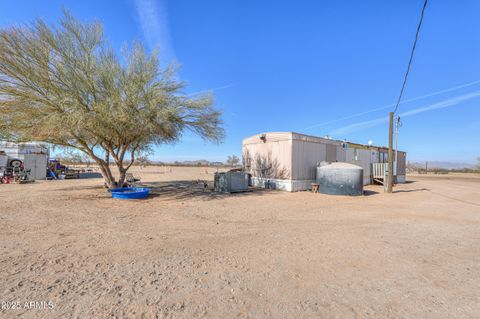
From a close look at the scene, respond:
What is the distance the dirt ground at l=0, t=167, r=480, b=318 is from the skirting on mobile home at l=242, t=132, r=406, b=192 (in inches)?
281

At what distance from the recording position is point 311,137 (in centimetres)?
1460

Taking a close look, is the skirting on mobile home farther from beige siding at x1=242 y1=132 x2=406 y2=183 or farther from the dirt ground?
the dirt ground

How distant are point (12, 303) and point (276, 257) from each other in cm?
347

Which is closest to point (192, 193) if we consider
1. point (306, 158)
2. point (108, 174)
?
point (108, 174)

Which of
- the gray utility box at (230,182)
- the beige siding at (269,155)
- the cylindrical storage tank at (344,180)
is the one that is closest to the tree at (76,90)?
the gray utility box at (230,182)

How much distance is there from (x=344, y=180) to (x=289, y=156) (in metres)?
3.41

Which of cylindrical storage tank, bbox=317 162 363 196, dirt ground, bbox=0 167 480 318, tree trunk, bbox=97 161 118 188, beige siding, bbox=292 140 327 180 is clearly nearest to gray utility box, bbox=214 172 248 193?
beige siding, bbox=292 140 327 180

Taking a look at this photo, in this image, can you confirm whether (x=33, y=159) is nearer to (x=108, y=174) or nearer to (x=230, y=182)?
(x=108, y=174)

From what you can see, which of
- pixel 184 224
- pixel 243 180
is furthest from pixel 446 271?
pixel 243 180

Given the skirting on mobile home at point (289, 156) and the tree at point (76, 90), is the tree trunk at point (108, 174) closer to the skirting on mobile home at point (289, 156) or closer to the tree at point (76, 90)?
the tree at point (76, 90)

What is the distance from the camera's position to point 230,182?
41.4ft

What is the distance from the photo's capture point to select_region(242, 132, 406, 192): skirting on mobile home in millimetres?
13500

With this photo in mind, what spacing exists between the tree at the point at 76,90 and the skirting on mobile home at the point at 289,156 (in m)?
6.82

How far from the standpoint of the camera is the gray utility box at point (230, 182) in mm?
12609
